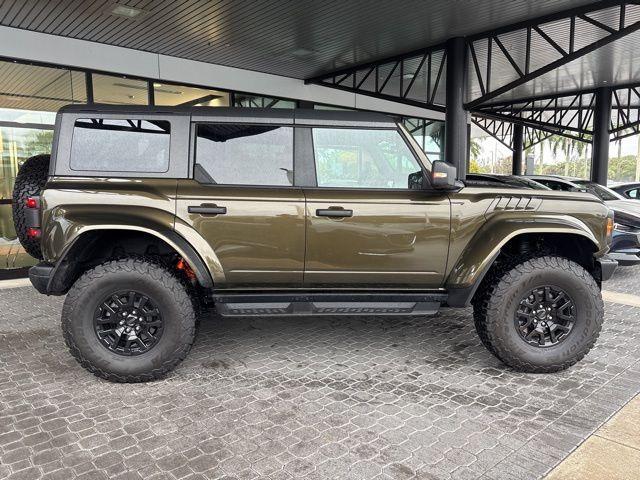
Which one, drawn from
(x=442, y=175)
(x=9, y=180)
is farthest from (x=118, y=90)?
(x=442, y=175)

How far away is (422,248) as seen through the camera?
3637mm

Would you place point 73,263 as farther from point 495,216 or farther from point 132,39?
point 132,39

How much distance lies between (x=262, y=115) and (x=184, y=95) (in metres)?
6.88

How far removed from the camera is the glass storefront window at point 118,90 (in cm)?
874

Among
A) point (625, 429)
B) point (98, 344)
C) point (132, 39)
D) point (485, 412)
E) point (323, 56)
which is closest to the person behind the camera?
point (625, 429)

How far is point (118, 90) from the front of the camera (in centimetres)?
905

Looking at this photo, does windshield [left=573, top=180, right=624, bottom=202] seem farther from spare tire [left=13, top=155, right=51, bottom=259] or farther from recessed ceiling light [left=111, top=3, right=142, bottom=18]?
spare tire [left=13, top=155, right=51, bottom=259]

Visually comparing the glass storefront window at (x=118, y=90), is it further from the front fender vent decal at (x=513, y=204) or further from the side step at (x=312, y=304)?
the front fender vent decal at (x=513, y=204)

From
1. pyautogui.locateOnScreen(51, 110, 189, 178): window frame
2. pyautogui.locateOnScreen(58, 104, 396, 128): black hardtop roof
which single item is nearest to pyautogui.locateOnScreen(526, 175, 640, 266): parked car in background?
pyautogui.locateOnScreen(58, 104, 396, 128): black hardtop roof

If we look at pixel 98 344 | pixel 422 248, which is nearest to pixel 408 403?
pixel 422 248

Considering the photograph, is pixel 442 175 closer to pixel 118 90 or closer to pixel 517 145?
pixel 118 90

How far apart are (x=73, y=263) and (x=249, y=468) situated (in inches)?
80.1

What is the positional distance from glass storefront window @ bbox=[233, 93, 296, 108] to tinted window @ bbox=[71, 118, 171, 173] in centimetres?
744

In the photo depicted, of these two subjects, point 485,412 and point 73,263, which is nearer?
point 485,412
